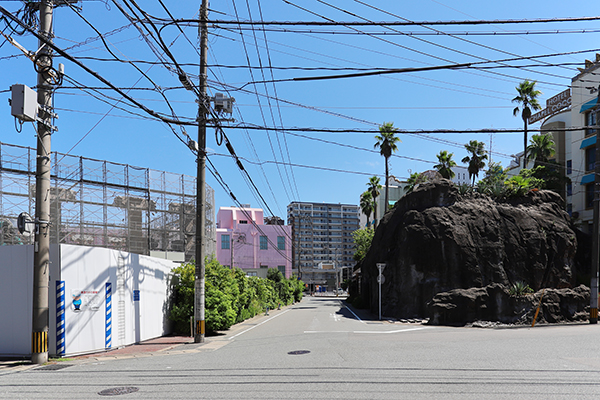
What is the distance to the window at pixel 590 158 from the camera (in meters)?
39.4

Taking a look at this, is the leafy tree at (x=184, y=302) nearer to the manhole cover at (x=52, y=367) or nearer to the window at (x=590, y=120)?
the manhole cover at (x=52, y=367)

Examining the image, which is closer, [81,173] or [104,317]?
[104,317]

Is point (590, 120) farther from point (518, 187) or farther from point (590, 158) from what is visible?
point (518, 187)

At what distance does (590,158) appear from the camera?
3972cm

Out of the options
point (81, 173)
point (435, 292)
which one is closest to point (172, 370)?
point (435, 292)

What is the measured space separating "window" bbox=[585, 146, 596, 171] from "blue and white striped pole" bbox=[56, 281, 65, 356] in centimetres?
4279

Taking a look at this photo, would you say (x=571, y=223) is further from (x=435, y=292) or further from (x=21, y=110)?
(x=21, y=110)

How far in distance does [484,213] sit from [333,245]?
389 ft

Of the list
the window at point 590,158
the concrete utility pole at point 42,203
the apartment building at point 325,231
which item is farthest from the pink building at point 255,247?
the concrete utility pole at point 42,203

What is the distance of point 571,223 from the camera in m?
29.9

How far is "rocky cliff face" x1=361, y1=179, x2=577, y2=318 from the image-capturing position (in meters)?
25.8

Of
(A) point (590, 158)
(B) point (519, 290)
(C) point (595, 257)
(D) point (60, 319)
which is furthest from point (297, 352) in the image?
(A) point (590, 158)

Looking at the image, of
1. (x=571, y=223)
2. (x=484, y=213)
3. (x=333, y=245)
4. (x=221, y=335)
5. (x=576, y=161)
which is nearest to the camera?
(x=221, y=335)

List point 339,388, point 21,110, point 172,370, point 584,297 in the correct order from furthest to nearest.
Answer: point 584,297
point 21,110
point 172,370
point 339,388
